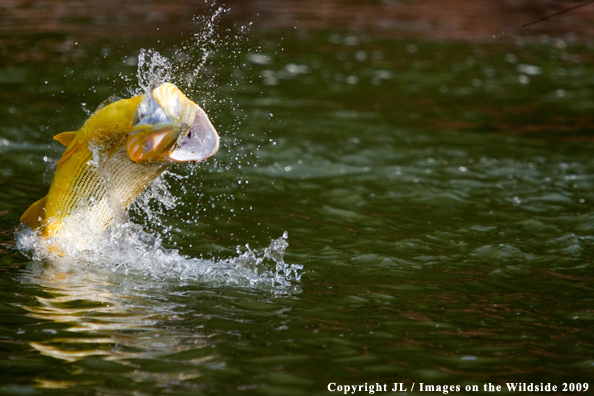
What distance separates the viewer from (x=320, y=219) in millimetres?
7383

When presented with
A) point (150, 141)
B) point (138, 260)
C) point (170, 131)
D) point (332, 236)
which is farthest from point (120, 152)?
point (332, 236)

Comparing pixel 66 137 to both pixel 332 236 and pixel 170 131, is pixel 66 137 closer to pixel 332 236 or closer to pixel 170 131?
pixel 170 131

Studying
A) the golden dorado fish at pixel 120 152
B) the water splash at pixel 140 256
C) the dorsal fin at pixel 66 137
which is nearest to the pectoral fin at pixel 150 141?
the golden dorado fish at pixel 120 152

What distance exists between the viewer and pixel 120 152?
492 centimetres

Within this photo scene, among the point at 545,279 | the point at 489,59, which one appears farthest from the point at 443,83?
the point at 545,279

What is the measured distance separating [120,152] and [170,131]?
2.12 feet

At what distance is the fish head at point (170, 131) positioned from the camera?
4457mm

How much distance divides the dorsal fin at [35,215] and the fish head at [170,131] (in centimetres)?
113

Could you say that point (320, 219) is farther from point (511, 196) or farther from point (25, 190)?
point (25, 190)

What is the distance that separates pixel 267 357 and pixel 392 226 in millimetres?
3174

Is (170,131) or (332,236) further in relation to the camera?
(332,236)

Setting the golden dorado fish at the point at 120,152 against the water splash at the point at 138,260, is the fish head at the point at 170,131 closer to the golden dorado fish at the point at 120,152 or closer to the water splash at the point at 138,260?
the golden dorado fish at the point at 120,152

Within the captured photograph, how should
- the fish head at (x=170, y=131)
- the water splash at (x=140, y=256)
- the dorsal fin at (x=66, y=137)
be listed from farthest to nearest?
the water splash at (x=140, y=256) → the dorsal fin at (x=66, y=137) → the fish head at (x=170, y=131)

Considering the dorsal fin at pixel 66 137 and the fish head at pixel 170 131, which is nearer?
the fish head at pixel 170 131
